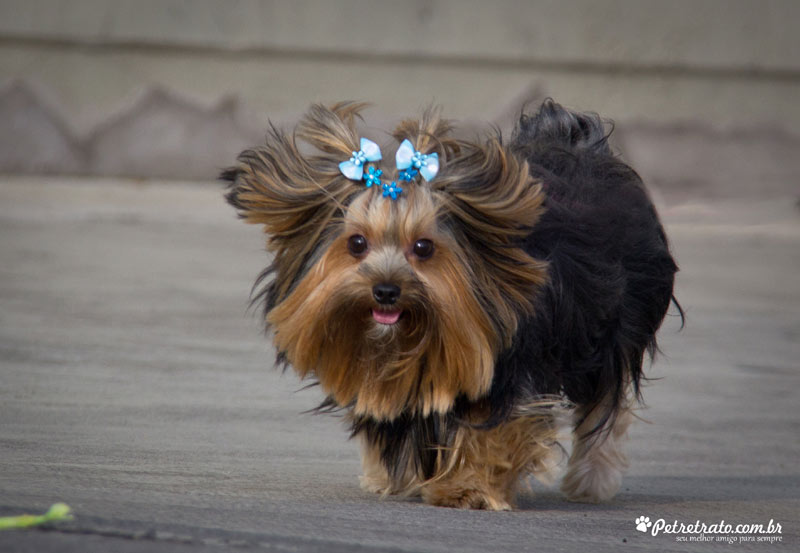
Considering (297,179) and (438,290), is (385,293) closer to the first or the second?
(438,290)

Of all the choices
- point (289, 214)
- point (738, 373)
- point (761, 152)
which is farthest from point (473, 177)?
point (761, 152)

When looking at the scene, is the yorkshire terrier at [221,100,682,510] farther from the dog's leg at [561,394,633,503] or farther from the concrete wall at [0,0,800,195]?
the concrete wall at [0,0,800,195]

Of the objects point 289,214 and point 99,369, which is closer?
point 289,214

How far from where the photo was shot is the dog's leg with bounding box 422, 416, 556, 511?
12.8 feet

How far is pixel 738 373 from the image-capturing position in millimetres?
6926

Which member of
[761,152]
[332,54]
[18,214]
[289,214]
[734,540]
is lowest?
[734,540]

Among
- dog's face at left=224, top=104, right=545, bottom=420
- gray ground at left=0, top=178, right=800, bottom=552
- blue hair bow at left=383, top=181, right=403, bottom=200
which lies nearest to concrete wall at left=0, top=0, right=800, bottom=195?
gray ground at left=0, top=178, right=800, bottom=552

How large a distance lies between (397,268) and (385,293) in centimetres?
7

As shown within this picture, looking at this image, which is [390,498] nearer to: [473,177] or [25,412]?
[473,177]

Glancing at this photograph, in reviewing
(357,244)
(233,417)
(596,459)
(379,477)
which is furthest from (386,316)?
(233,417)

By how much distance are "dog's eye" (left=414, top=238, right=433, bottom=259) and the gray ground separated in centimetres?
71

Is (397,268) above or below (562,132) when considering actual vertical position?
below

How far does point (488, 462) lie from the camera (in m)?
3.91

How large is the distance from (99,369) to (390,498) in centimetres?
217
